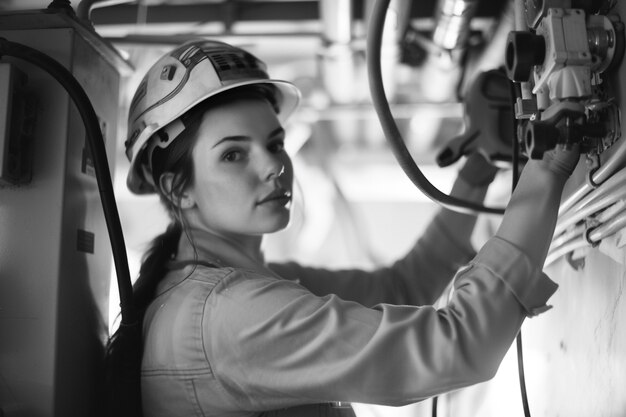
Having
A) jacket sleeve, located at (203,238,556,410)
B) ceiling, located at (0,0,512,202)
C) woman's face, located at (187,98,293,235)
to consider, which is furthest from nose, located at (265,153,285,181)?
ceiling, located at (0,0,512,202)

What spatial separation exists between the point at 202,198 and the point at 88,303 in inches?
10.0

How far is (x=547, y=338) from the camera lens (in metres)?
1.07

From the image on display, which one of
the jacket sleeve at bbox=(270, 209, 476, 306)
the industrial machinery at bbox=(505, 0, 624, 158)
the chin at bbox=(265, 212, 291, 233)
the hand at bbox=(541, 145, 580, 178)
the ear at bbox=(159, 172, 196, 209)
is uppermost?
the industrial machinery at bbox=(505, 0, 624, 158)

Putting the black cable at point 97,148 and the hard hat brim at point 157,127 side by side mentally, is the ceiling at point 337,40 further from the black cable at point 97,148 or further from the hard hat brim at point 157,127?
the black cable at point 97,148

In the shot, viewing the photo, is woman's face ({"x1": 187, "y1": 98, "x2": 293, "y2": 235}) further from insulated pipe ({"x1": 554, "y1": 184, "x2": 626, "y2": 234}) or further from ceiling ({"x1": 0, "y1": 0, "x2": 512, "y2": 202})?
ceiling ({"x1": 0, "y1": 0, "x2": 512, "y2": 202})

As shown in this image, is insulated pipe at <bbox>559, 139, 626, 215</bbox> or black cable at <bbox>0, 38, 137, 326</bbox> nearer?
insulated pipe at <bbox>559, 139, 626, 215</bbox>

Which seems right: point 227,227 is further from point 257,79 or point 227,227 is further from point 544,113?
point 544,113

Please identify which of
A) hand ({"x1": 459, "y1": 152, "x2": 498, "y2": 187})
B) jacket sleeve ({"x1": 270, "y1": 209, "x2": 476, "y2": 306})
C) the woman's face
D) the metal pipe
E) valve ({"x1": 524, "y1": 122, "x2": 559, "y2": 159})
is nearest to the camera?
valve ({"x1": 524, "y1": 122, "x2": 559, "y2": 159})

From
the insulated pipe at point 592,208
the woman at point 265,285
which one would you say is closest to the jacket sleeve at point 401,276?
the woman at point 265,285

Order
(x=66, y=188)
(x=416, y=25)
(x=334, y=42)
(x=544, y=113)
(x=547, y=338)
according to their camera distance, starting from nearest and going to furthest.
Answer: (x=544, y=113), (x=66, y=188), (x=547, y=338), (x=334, y=42), (x=416, y=25)

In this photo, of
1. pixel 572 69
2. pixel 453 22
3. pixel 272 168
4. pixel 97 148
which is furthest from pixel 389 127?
pixel 453 22

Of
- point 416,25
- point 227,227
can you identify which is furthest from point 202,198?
point 416,25

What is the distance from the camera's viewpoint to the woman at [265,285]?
0.76 m

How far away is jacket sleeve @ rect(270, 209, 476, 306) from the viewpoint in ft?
4.49
